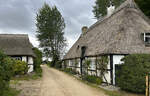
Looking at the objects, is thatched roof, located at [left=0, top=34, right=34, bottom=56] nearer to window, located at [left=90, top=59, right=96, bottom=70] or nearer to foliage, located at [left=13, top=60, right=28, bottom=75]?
foliage, located at [left=13, top=60, right=28, bottom=75]

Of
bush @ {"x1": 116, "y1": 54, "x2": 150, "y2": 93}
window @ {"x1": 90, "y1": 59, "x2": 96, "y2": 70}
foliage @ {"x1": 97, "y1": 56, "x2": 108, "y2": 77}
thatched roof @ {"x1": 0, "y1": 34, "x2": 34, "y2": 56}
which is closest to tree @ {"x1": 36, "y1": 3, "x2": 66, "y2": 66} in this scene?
thatched roof @ {"x1": 0, "y1": 34, "x2": 34, "y2": 56}

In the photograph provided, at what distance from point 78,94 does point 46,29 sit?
35.0m

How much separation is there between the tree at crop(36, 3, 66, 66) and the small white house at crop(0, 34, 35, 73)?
63.5 ft

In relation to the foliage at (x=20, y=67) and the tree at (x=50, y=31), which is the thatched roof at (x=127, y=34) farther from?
the tree at (x=50, y=31)

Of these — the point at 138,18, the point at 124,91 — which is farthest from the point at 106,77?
the point at 138,18

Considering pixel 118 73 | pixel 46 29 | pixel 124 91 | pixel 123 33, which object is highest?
pixel 46 29

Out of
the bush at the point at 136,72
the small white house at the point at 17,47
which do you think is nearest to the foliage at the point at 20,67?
the small white house at the point at 17,47

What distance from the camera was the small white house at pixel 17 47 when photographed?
2150 centimetres

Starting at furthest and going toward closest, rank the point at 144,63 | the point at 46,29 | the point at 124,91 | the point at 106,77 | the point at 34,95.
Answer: the point at 46,29, the point at 106,77, the point at 124,91, the point at 144,63, the point at 34,95

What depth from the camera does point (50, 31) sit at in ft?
144

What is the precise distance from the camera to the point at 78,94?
10.5 m

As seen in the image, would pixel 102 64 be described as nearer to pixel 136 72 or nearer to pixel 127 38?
pixel 127 38

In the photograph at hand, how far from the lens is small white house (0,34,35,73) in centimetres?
2150

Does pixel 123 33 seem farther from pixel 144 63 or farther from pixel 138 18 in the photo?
pixel 144 63
